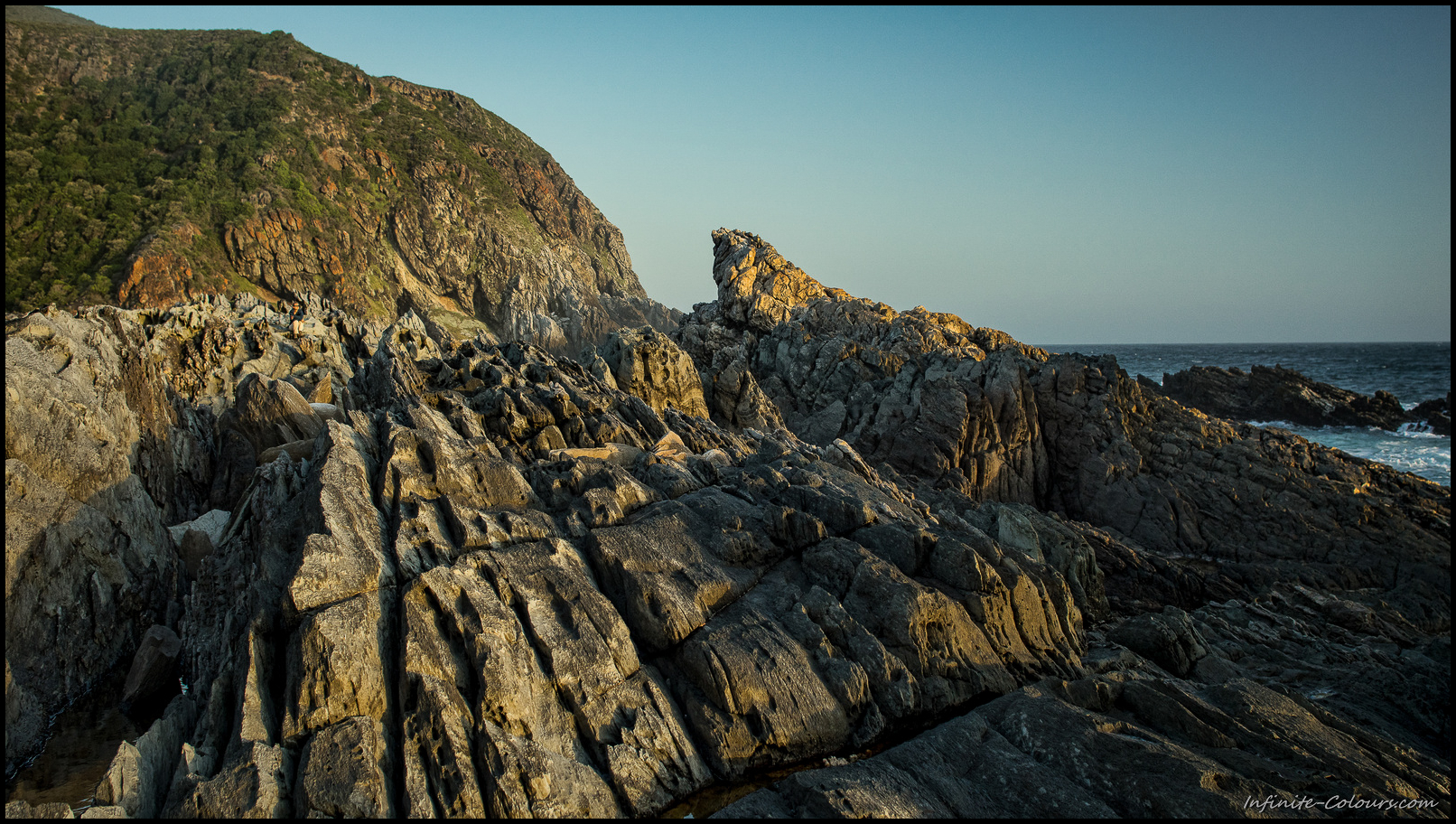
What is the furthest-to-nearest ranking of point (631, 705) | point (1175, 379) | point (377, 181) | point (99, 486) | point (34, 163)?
1. point (377, 181)
2. point (1175, 379)
3. point (34, 163)
4. point (99, 486)
5. point (631, 705)

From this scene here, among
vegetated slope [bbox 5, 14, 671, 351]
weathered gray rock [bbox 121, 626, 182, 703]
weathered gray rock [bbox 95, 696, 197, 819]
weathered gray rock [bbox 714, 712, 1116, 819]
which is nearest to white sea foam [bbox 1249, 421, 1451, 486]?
weathered gray rock [bbox 714, 712, 1116, 819]

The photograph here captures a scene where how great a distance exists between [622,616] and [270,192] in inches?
4534

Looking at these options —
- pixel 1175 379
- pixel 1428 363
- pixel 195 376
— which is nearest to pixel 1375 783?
pixel 195 376

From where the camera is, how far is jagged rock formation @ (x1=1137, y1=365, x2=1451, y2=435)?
79188mm

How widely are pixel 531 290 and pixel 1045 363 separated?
105902 millimetres

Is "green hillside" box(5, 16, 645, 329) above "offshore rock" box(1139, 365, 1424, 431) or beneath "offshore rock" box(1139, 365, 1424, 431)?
above

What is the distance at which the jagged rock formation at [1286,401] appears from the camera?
3118 inches

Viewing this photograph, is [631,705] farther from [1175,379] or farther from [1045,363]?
[1175,379]

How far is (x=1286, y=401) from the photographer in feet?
274

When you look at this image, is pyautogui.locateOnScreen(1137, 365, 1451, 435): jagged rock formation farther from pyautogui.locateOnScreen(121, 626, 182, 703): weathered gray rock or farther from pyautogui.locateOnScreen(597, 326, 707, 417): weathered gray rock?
pyautogui.locateOnScreen(121, 626, 182, 703): weathered gray rock

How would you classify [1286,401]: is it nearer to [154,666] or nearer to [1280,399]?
[1280,399]

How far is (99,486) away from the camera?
23688 millimetres

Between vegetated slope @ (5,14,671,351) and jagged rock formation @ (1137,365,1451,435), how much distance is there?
359ft

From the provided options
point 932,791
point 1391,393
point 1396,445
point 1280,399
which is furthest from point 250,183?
point 1391,393
